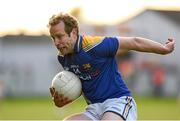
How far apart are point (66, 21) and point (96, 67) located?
2.28 feet

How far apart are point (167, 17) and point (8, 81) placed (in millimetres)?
11776

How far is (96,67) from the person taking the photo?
9562mm

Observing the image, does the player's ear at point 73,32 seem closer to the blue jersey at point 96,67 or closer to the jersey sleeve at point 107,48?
the blue jersey at point 96,67

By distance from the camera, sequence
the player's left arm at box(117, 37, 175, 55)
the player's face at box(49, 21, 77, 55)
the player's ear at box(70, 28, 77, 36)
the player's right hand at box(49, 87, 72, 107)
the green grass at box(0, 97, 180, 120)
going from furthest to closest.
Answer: the green grass at box(0, 97, 180, 120) → the player's right hand at box(49, 87, 72, 107) → the player's left arm at box(117, 37, 175, 55) → the player's ear at box(70, 28, 77, 36) → the player's face at box(49, 21, 77, 55)

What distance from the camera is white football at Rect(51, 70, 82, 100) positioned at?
31.6 ft

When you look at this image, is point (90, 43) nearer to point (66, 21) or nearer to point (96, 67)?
point (96, 67)

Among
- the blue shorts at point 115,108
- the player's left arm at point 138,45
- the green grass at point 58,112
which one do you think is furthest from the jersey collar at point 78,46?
the green grass at point 58,112

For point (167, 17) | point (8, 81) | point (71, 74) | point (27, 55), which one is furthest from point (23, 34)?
point (71, 74)

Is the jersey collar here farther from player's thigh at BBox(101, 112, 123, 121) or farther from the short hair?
player's thigh at BBox(101, 112, 123, 121)

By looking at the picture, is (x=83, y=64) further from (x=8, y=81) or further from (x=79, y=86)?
(x=8, y=81)

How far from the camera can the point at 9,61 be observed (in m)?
50.8

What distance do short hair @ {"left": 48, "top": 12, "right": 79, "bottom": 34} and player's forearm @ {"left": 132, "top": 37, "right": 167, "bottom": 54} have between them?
0.77 metres

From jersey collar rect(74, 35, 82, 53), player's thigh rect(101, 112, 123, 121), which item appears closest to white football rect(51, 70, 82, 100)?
jersey collar rect(74, 35, 82, 53)

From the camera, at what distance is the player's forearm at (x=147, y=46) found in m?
9.55
